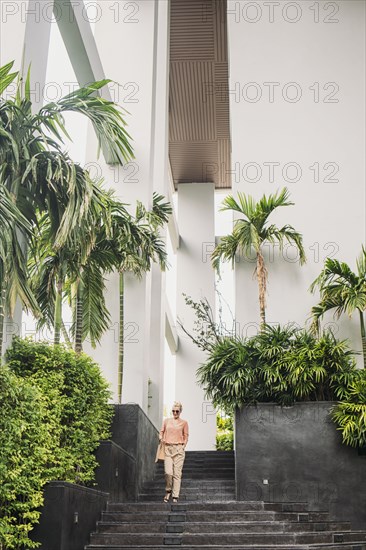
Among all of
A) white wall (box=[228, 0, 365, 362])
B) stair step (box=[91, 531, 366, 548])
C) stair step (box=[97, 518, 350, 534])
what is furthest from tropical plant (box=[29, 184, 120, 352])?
white wall (box=[228, 0, 365, 362])

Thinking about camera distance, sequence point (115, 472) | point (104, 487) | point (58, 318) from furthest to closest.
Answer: point (58, 318), point (115, 472), point (104, 487)

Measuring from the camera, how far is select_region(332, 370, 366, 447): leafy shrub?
8.31m

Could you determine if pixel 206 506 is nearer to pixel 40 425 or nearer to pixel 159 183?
pixel 40 425

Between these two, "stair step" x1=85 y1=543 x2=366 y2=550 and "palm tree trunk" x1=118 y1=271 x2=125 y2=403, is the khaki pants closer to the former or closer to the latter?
"stair step" x1=85 y1=543 x2=366 y2=550

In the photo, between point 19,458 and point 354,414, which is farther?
point 354,414

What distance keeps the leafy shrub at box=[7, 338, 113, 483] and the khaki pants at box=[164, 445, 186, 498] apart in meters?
1.23

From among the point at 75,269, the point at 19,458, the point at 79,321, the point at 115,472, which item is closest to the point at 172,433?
the point at 115,472

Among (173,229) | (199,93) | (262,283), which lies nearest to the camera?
(262,283)

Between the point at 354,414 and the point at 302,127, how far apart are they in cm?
513

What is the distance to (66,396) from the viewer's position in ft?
20.7

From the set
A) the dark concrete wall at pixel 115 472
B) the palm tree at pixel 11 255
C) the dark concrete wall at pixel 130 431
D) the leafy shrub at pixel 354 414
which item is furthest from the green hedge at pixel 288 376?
the palm tree at pixel 11 255

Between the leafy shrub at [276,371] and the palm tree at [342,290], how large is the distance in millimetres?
622

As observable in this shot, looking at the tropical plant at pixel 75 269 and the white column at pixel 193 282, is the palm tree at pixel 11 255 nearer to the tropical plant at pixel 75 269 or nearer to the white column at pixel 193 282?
the tropical plant at pixel 75 269

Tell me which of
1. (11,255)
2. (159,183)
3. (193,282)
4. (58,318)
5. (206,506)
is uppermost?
(159,183)
